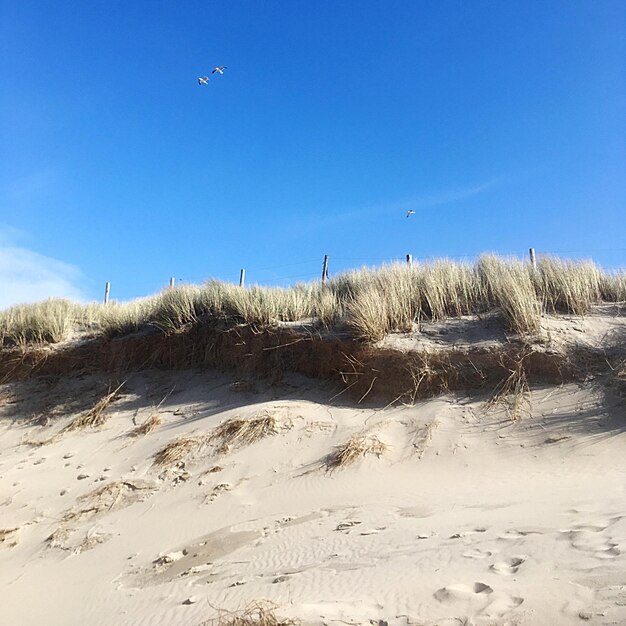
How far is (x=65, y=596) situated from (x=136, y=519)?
51.4 inches

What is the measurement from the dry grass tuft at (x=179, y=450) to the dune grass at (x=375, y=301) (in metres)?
2.61

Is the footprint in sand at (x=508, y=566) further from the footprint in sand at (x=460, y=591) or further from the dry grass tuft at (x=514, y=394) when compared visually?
the dry grass tuft at (x=514, y=394)

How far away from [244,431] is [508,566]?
4519mm

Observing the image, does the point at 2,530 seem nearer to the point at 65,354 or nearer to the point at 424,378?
the point at 65,354

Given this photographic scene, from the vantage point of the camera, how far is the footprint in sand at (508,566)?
2.99 metres

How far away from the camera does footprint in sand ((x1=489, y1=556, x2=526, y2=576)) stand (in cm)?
299

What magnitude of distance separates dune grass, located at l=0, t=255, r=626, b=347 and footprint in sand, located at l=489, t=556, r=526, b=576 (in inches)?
181

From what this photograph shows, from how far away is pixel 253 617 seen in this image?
300 centimetres

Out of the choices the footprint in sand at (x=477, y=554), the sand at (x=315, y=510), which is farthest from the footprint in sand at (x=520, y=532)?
the footprint in sand at (x=477, y=554)

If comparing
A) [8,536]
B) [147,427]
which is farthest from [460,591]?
[147,427]

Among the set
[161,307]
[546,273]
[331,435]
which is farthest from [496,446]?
[161,307]

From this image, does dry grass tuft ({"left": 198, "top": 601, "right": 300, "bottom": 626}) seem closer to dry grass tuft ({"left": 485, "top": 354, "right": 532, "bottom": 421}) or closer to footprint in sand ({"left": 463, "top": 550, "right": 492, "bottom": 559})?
footprint in sand ({"left": 463, "top": 550, "right": 492, "bottom": 559})

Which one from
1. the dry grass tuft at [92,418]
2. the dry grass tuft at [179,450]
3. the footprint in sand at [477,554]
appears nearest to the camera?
the footprint in sand at [477,554]

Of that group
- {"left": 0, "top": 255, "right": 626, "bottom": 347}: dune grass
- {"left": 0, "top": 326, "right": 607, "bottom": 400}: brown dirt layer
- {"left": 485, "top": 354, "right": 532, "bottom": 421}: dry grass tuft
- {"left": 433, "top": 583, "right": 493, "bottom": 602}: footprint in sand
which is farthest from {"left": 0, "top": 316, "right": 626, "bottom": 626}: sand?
{"left": 0, "top": 255, "right": 626, "bottom": 347}: dune grass
